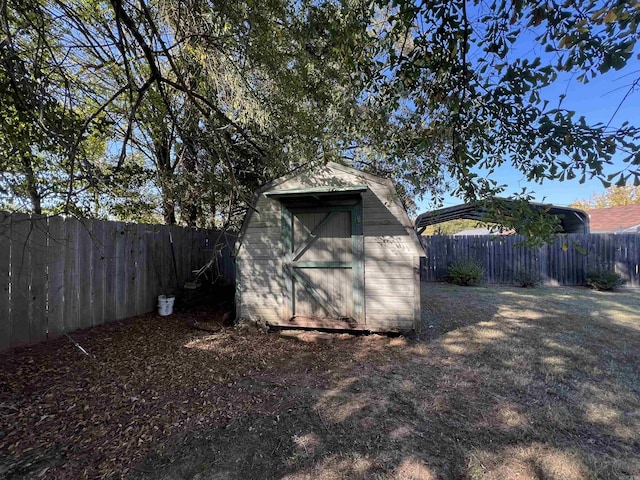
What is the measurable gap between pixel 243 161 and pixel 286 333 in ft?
11.6

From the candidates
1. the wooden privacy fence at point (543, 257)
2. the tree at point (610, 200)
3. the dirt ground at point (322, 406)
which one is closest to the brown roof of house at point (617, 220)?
the tree at point (610, 200)

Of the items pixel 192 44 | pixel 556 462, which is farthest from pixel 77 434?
pixel 192 44

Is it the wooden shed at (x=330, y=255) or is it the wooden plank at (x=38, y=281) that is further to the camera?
the wooden shed at (x=330, y=255)

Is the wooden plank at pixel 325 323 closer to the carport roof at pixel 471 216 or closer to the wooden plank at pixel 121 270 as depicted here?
the wooden plank at pixel 121 270

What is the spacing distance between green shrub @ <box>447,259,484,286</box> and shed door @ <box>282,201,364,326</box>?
6491 mm

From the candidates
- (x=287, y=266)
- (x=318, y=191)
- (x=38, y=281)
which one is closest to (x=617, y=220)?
(x=318, y=191)

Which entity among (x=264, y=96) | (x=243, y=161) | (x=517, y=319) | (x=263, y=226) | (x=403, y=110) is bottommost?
(x=517, y=319)

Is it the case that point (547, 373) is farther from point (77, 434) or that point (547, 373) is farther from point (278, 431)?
point (77, 434)

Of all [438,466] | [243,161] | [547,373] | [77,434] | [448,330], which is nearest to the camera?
[438,466]

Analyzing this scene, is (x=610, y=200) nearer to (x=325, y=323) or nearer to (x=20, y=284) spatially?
(x=325, y=323)

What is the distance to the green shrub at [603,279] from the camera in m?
8.63

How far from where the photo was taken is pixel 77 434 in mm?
2248

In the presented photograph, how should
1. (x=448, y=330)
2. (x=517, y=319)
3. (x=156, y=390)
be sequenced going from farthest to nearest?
1. (x=517, y=319)
2. (x=448, y=330)
3. (x=156, y=390)

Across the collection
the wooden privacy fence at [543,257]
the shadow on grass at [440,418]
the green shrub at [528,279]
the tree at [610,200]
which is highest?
the tree at [610,200]
